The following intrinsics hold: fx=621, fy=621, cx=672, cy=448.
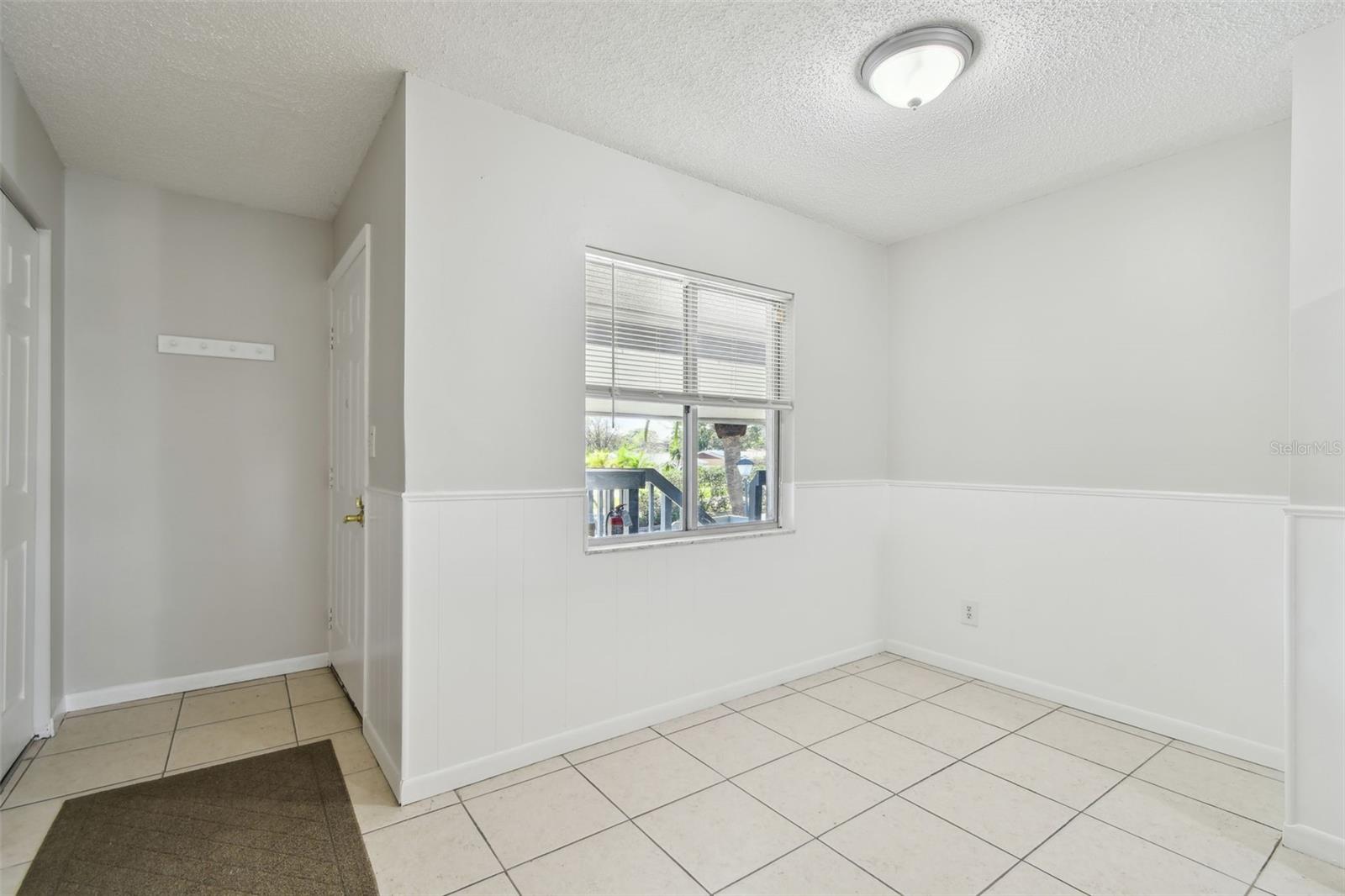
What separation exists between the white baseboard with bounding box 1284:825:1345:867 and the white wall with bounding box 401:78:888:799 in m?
1.90

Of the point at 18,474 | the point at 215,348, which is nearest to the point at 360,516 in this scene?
the point at 18,474

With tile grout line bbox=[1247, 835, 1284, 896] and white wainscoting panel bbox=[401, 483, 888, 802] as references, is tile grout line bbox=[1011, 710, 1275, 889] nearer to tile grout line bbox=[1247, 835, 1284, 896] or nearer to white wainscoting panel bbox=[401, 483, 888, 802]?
tile grout line bbox=[1247, 835, 1284, 896]

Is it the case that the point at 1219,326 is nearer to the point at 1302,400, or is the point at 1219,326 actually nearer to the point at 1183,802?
the point at 1302,400

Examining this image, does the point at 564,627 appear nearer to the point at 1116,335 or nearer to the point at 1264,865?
the point at 1264,865

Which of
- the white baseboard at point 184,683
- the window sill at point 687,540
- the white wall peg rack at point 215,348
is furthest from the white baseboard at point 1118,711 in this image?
the white wall peg rack at point 215,348

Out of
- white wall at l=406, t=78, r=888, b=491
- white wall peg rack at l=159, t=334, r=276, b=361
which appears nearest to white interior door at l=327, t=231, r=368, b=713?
white wall peg rack at l=159, t=334, r=276, b=361

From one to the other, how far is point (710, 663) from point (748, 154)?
7.73 ft

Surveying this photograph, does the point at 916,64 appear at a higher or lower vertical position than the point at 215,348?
higher

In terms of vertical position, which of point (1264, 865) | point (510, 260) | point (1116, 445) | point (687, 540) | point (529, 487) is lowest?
point (1264, 865)

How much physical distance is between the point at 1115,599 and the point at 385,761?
320 centimetres

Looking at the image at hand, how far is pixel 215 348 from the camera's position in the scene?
3234 mm

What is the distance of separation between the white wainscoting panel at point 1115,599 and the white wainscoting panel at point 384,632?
2.83 metres

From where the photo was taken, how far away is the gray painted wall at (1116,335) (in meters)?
2.50

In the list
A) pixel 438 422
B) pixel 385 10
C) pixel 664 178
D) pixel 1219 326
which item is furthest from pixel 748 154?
pixel 1219 326
